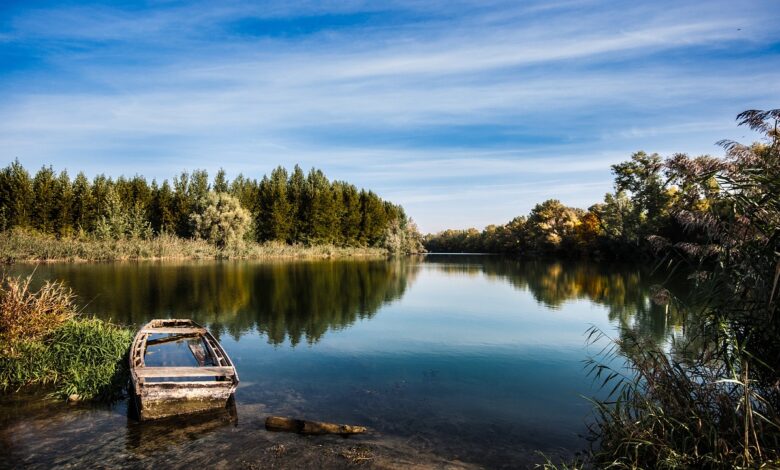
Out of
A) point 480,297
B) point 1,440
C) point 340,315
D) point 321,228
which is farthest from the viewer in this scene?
point 321,228

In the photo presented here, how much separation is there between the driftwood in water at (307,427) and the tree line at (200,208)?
175ft

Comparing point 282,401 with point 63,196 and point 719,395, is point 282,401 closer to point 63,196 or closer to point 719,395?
point 719,395

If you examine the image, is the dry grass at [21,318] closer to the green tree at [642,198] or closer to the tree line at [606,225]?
the tree line at [606,225]

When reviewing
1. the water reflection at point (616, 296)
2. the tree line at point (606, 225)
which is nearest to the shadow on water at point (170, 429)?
the water reflection at point (616, 296)

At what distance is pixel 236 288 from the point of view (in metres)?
29.5

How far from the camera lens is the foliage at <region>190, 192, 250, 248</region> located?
61.2m

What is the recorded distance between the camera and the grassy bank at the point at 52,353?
1023 centimetres

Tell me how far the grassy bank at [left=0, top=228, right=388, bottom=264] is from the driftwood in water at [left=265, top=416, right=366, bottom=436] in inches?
1600

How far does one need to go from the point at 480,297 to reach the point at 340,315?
10831 mm

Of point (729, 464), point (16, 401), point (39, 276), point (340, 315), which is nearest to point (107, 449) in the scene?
point (16, 401)

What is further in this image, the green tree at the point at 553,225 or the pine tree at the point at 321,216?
the green tree at the point at 553,225

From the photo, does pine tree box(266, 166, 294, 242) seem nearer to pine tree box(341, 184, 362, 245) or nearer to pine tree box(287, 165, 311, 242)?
pine tree box(287, 165, 311, 242)

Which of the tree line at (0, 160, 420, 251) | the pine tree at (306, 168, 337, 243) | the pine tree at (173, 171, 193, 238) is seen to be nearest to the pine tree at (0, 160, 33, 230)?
the tree line at (0, 160, 420, 251)

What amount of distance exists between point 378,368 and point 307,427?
5013 millimetres
